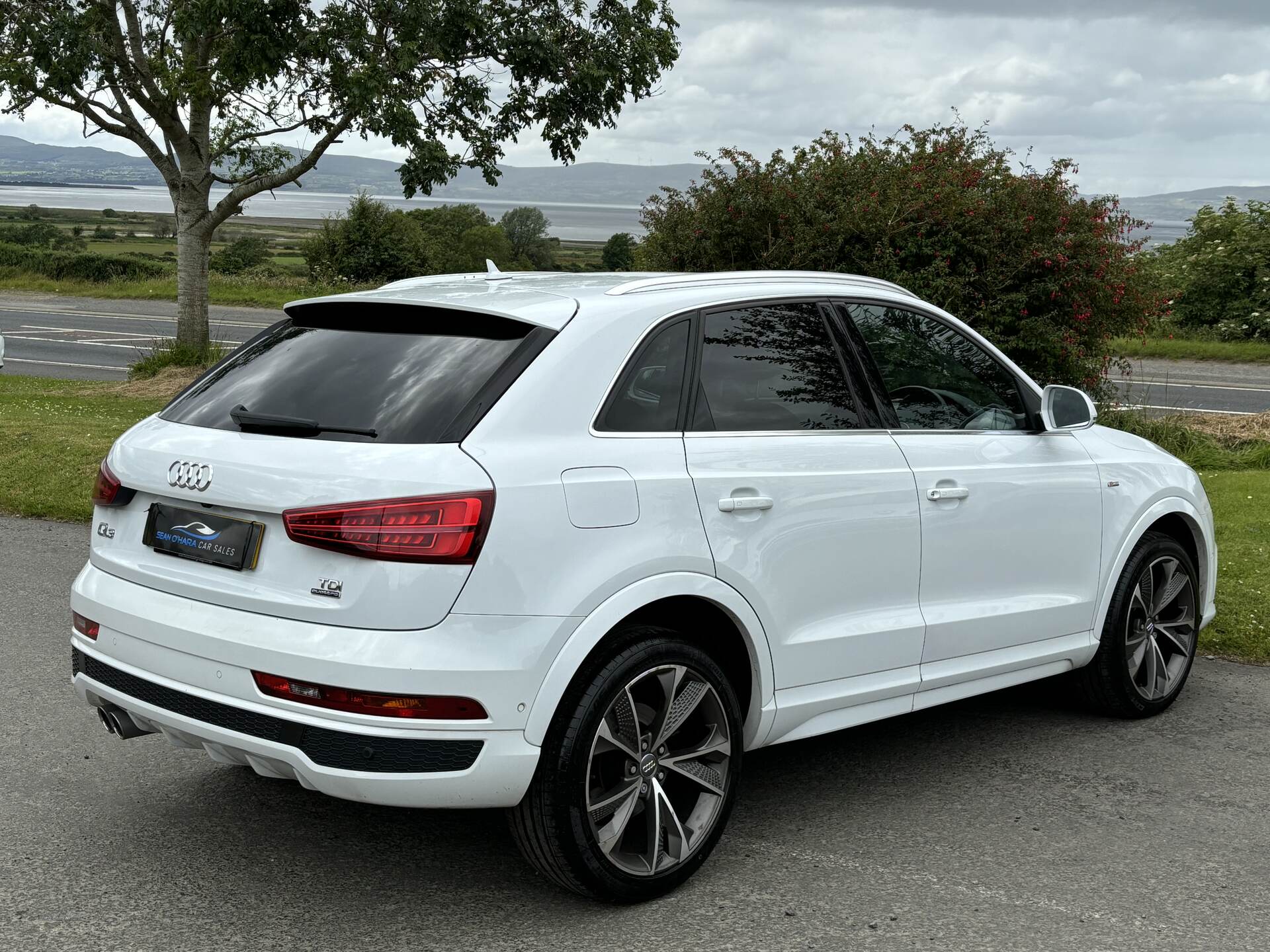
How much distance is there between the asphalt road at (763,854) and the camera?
3.55 meters

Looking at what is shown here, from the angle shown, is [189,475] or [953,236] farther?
[953,236]

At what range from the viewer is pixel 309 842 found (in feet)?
13.6

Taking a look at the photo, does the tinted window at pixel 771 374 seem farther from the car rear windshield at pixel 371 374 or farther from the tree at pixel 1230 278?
the tree at pixel 1230 278

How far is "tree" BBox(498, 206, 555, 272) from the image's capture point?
8338 cm

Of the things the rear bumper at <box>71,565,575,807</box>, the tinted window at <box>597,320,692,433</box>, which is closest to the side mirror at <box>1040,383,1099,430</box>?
the tinted window at <box>597,320,692,433</box>

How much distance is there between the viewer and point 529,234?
87.6 metres

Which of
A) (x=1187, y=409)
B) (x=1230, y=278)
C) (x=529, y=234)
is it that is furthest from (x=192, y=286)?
(x=529, y=234)

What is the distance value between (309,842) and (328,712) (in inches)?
39.4

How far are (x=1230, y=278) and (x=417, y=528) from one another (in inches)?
1141

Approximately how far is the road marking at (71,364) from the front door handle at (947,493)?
1994 cm

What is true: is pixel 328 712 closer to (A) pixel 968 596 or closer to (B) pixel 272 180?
(A) pixel 968 596

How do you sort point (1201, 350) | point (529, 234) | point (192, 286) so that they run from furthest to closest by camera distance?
point (529, 234)
point (1201, 350)
point (192, 286)

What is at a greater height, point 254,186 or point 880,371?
point 254,186

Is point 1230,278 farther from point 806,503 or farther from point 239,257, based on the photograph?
point 239,257
